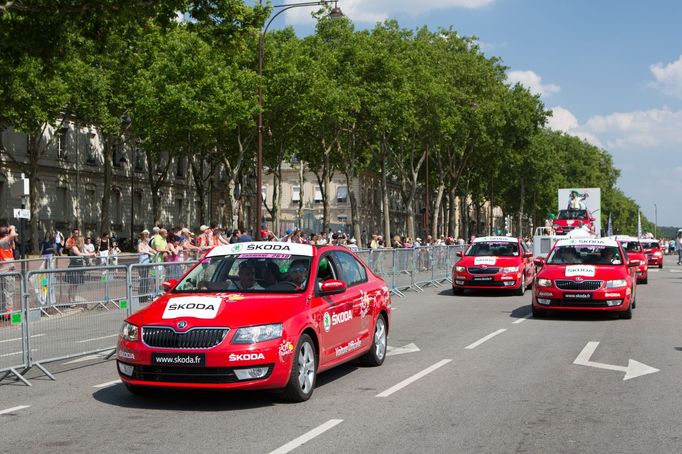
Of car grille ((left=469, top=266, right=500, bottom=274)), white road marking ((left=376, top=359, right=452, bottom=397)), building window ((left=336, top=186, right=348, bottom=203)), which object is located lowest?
white road marking ((left=376, top=359, right=452, bottom=397))

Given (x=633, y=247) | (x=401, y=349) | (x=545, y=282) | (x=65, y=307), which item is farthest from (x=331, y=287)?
(x=633, y=247)

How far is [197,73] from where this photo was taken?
42.2 m

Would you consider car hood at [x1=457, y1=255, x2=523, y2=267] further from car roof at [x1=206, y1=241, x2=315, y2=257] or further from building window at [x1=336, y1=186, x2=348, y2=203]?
building window at [x1=336, y1=186, x2=348, y2=203]

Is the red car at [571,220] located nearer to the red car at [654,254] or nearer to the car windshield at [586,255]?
the red car at [654,254]

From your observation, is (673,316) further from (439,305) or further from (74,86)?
(74,86)

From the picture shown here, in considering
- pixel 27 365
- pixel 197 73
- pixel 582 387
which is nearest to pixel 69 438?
pixel 27 365

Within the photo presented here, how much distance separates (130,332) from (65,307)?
3.60 m

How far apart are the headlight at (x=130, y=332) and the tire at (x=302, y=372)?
1455mm

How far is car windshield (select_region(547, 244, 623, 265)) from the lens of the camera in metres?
18.8

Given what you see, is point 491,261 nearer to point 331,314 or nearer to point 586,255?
point 586,255

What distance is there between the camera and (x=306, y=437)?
7258 mm

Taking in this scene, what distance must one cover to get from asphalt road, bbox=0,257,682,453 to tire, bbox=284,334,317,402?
0.12 metres

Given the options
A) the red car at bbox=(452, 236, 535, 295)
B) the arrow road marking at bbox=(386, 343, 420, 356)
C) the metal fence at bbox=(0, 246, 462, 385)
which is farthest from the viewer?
the red car at bbox=(452, 236, 535, 295)

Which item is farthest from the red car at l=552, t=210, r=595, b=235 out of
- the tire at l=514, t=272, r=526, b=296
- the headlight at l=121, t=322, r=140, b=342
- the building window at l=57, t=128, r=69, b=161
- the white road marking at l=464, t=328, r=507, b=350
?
the headlight at l=121, t=322, r=140, b=342
